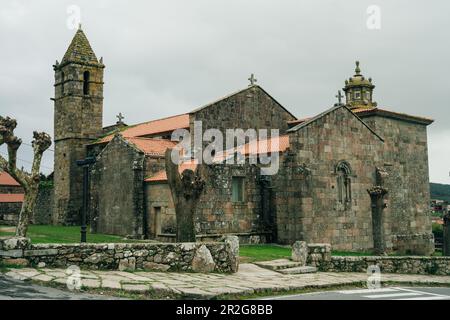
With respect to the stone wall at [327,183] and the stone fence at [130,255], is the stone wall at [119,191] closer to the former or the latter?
the stone wall at [327,183]

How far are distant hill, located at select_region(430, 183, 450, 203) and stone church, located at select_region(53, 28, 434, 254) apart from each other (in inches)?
2553

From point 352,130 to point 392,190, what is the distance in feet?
27.3

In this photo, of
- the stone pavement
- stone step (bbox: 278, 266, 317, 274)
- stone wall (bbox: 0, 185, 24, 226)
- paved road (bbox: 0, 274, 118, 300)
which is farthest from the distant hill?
paved road (bbox: 0, 274, 118, 300)

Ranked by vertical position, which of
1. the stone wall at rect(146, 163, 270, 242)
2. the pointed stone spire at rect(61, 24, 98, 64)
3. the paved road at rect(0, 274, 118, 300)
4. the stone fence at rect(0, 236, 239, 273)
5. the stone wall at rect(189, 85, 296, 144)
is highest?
the pointed stone spire at rect(61, 24, 98, 64)

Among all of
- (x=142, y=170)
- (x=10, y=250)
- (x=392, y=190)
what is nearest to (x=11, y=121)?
(x=10, y=250)

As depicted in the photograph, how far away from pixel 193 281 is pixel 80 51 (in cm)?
3144

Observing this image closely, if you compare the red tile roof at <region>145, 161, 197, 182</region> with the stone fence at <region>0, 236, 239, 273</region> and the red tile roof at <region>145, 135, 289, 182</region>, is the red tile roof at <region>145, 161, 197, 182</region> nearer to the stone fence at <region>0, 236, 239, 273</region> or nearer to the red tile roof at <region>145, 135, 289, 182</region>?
the red tile roof at <region>145, 135, 289, 182</region>

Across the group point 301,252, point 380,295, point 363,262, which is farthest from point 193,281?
point 363,262

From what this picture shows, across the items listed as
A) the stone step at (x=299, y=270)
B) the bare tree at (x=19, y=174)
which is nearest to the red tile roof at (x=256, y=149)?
the stone step at (x=299, y=270)

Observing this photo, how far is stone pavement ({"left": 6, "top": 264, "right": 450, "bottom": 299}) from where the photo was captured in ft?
38.1

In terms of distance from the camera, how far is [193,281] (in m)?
13.2
